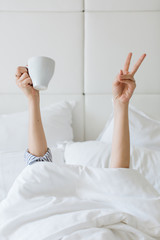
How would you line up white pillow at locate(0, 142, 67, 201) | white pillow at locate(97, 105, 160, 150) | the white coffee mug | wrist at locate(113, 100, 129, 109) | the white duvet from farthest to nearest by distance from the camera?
1. white pillow at locate(97, 105, 160, 150)
2. white pillow at locate(0, 142, 67, 201)
3. wrist at locate(113, 100, 129, 109)
4. the white coffee mug
5. the white duvet

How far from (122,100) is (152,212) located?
491mm

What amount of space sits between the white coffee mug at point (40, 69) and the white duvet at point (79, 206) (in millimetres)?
311

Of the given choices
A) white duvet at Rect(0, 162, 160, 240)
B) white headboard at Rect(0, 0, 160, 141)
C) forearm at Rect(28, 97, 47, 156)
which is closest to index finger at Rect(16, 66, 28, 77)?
forearm at Rect(28, 97, 47, 156)

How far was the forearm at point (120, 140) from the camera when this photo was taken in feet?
3.89

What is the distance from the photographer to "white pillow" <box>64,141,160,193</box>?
1.37 m

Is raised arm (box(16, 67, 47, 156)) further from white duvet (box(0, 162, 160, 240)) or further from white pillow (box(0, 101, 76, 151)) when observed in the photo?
white pillow (box(0, 101, 76, 151))

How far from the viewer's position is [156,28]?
1959mm

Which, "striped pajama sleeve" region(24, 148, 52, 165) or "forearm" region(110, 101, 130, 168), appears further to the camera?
"striped pajama sleeve" region(24, 148, 52, 165)

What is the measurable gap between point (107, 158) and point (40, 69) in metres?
0.57

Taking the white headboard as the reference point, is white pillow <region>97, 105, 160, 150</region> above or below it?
below

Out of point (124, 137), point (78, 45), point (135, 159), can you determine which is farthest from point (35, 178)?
point (78, 45)

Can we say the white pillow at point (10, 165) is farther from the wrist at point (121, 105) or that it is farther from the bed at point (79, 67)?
the wrist at point (121, 105)

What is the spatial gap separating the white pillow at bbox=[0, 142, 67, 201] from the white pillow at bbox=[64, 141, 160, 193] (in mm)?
61

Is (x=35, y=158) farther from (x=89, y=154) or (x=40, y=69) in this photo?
(x=40, y=69)
